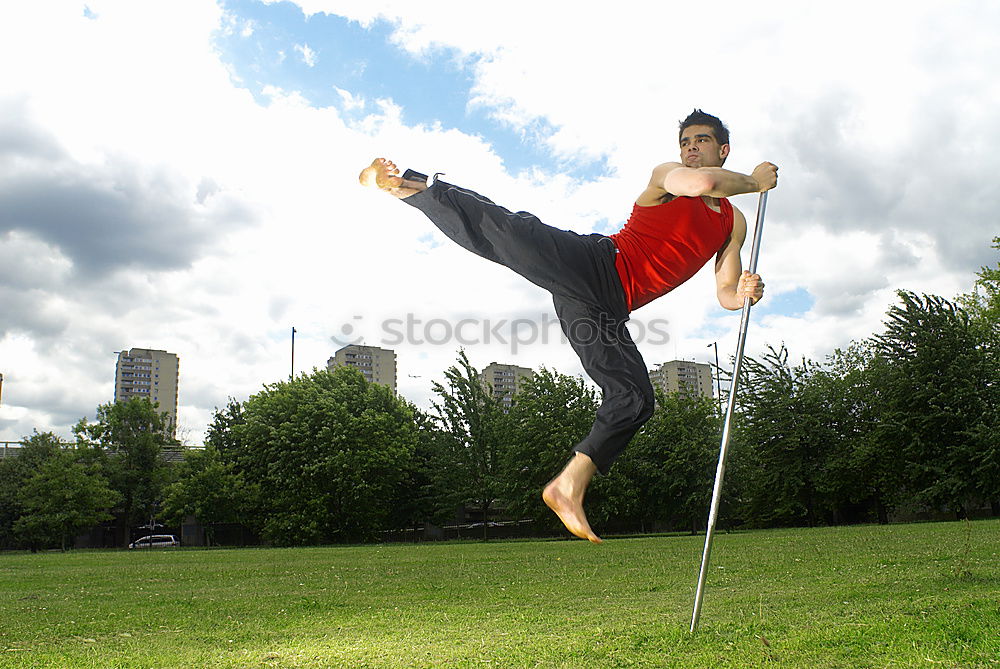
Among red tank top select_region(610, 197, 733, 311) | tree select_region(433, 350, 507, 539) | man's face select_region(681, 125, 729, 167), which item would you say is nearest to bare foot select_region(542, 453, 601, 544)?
red tank top select_region(610, 197, 733, 311)

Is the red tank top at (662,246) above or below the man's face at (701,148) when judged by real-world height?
below

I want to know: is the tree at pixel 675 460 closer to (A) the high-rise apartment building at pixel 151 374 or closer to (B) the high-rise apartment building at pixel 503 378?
(B) the high-rise apartment building at pixel 503 378

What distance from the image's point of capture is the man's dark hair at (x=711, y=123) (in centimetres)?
432

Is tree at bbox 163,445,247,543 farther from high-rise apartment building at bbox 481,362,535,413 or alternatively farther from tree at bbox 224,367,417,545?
high-rise apartment building at bbox 481,362,535,413

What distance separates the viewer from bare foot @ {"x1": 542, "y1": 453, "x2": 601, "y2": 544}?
3.77 metres

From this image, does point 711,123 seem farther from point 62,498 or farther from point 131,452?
point 131,452

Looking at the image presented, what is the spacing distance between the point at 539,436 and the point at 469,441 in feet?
10.6

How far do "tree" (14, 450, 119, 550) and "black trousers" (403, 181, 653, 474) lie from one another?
37.1 meters

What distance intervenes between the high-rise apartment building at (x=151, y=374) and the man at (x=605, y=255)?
76.3m

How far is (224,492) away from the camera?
3575cm

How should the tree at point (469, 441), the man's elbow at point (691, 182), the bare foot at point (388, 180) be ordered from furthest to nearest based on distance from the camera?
the tree at point (469, 441) < the bare foot at point (388, 180) < the man's elbow at point (691, 182)

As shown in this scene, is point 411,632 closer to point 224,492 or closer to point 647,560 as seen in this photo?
point 647,560

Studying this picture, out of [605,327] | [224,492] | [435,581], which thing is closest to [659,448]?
[224,492]

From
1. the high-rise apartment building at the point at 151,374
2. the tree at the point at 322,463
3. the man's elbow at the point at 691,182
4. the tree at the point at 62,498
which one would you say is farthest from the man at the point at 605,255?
the high-rise apartment building at the point at 151,374
